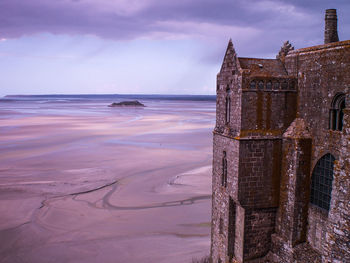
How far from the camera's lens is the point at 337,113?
967cm

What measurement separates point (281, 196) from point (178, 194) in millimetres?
12566

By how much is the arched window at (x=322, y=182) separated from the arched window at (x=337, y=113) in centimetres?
97

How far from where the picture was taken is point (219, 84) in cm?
1291

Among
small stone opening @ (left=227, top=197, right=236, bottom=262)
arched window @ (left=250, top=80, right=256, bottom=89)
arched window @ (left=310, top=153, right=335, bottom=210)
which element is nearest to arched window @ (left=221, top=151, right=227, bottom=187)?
small stone opening @ (left=227, top=197, right=236, bottom=262)

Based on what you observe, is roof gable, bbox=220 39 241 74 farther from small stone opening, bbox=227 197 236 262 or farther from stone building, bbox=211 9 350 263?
small stone opening, bbox=227 197 236 262

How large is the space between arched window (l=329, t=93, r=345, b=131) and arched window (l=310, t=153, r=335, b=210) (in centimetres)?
→ 97

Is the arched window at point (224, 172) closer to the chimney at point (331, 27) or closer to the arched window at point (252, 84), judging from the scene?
the arched window at point (252, 84)

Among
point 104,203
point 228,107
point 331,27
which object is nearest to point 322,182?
point 228,107

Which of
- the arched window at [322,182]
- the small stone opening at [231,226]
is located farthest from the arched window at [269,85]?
the small stone opening at [231,226]

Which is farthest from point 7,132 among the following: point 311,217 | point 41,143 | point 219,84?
point 311,217

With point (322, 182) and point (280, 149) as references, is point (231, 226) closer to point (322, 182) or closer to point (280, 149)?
point (280, 149)

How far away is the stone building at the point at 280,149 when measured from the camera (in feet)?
33.4

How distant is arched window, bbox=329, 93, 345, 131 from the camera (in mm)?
9555

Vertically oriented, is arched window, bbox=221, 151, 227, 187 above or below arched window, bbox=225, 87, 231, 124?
below
